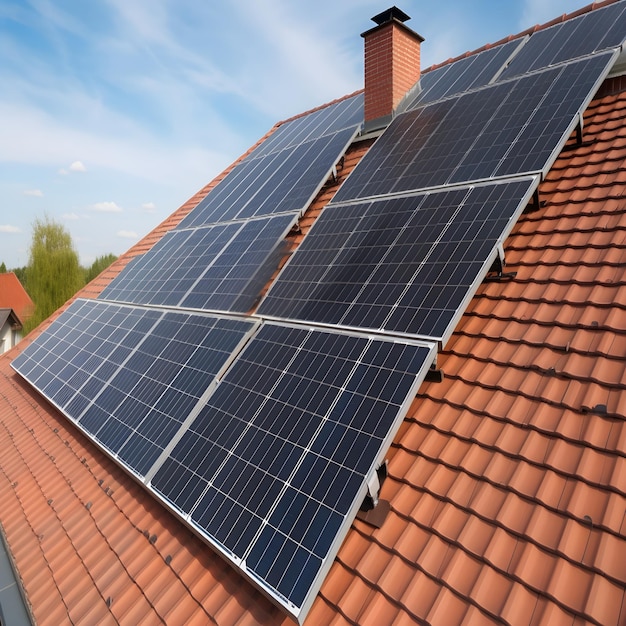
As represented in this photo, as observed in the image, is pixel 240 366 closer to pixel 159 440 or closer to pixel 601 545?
pixel 159 440

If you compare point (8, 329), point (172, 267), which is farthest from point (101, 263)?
point (172, 267)

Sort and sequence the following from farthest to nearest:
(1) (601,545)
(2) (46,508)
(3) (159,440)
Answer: (2) (46,508)
(3) (159,440)
(1) (601,545)

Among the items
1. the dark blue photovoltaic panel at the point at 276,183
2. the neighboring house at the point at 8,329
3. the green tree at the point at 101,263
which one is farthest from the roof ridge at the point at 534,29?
the green tree at the point at 101,263

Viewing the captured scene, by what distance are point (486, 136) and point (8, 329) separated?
3985cm

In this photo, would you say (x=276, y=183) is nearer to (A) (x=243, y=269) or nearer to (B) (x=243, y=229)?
(B) (x=243, y=229)

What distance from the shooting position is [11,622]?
3.91 m

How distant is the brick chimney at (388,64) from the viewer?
799 centimetres

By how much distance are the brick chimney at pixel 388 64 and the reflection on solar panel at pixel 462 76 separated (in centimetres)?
31

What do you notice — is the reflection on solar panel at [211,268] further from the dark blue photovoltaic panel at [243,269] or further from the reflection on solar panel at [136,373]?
the reflection on solar panel at [136,373]

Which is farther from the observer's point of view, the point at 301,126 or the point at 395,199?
the point at 301,126

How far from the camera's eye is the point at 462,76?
772 cm

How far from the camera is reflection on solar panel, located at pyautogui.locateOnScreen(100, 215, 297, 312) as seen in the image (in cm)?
618

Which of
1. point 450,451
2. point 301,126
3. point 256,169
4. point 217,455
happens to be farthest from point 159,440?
point 301,126

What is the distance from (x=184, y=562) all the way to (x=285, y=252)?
14.1 ft
